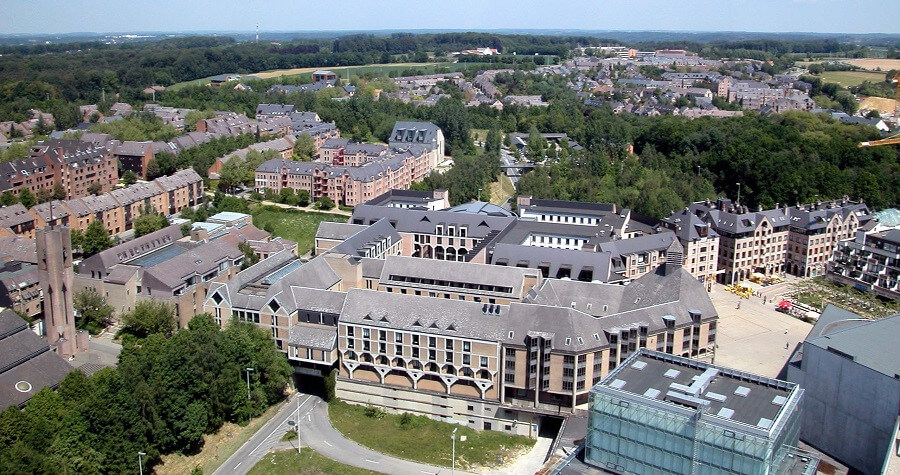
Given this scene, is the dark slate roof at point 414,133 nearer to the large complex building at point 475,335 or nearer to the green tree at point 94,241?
the green tree at point 94,241

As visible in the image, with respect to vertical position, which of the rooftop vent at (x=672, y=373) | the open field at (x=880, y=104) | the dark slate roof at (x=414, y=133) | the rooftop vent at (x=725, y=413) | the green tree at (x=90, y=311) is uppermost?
the open field at (x=880, y=104)

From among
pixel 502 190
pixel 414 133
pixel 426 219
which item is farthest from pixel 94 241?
pixel 414 133

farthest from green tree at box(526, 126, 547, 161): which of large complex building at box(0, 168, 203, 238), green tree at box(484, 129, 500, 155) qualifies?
large complex building at box(0, 168, 203, 238)

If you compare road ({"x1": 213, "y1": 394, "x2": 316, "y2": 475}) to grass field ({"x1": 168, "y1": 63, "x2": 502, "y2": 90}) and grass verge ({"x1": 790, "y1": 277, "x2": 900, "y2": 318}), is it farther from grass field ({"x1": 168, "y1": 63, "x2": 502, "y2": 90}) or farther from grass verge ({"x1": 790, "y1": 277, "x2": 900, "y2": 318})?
grass field ({"x1": 168, "y1": 63, "x2": 502, "y2": 90})

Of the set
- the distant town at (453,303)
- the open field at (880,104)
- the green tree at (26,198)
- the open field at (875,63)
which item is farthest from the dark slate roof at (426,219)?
the open field at (875,63)

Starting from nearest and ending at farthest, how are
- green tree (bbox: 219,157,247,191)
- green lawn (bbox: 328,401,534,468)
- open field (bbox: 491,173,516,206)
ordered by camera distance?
green lawn (bbox: 328,401,534,468) → green tree (bbox: 219,157,247,191) → open field (bbox: 491,173,516,206)

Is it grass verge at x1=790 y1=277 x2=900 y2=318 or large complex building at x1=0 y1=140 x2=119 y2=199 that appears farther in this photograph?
large complex building at x1=0 y1=140 x2=119 y2=199
